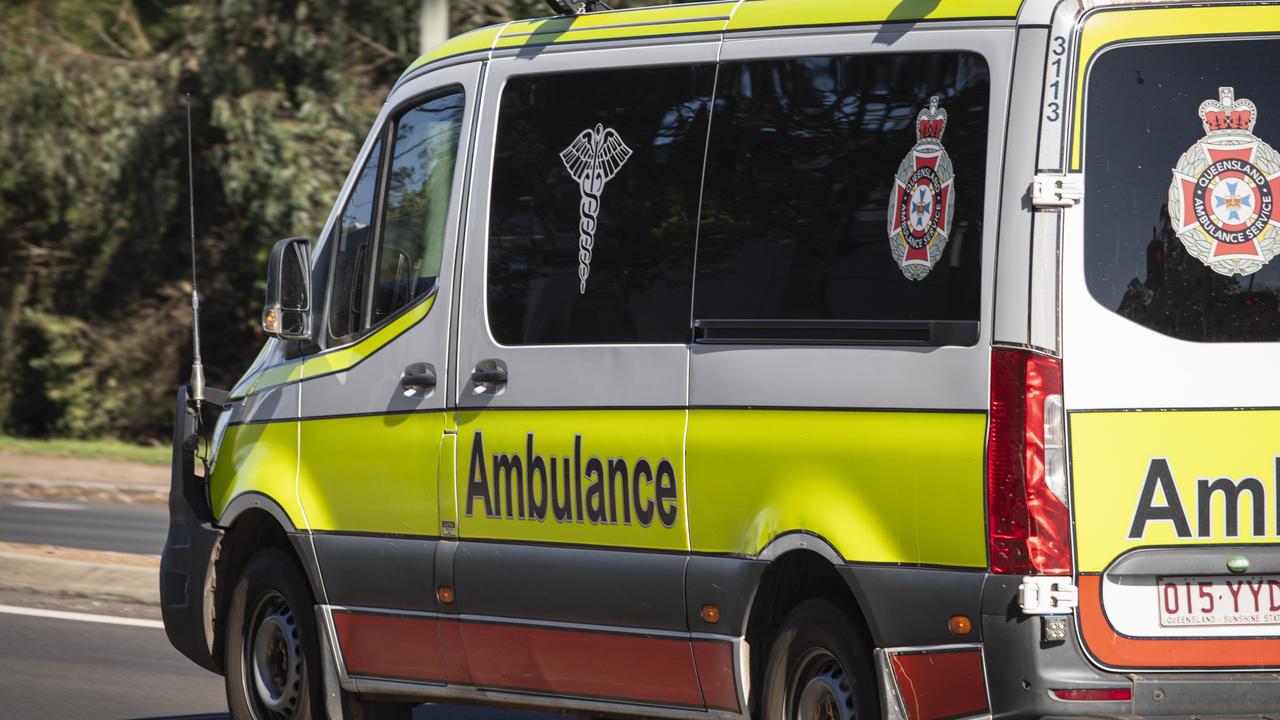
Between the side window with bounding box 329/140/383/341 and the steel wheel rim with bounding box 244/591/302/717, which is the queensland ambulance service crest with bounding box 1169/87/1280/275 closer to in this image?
the side window with bounding box 329/140/383/341

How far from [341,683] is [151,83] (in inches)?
768

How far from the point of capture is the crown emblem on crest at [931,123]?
16.3 ft

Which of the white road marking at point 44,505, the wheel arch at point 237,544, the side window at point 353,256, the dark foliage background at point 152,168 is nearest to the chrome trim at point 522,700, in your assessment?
the wheel arch at point 237,544

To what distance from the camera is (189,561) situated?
728cm

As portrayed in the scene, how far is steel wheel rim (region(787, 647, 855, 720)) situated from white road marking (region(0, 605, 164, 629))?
529 cm

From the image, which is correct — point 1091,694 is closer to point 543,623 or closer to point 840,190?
point 840,190

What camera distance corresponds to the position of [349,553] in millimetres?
6531

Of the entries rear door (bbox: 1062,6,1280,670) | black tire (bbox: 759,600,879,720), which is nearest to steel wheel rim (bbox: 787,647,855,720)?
black tire (bbox: 759,600,879,720)

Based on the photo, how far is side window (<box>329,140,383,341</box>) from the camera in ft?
22.1

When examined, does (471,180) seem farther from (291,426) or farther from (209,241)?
(209,241)

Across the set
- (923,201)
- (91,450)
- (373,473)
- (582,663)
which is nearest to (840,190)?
(923,201)

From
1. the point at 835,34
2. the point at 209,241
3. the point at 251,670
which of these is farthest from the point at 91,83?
the point at 835,34

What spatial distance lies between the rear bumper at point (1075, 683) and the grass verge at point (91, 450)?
19.2 m

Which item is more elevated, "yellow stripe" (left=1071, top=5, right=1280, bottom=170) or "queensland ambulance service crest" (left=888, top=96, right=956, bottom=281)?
"yellow stripe" (left=1071, top=5, right=1280, bottom=170)
